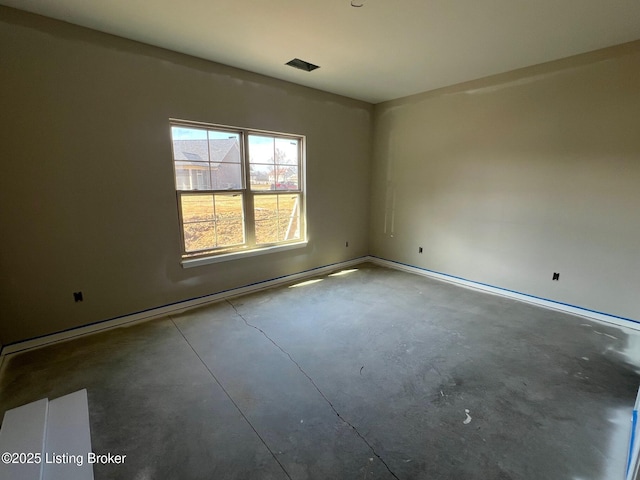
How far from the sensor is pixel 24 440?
62.7 inches

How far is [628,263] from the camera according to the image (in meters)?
2.95

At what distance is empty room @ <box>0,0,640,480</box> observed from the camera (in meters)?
1.70

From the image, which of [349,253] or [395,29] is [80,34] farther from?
[349,253]

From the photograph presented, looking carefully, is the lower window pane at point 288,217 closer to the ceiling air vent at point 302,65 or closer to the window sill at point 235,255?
the window sill at point 235,255

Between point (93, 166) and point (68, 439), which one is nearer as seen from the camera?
point (68, 439)

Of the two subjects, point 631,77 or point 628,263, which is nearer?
point 631,77

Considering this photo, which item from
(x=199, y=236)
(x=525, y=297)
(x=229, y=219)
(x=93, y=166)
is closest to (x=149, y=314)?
(x=199, y=236)

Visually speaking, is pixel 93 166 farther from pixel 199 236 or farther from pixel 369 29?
pixel 369 29

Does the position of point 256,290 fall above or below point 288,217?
below

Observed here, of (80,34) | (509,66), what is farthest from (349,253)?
(80,34)

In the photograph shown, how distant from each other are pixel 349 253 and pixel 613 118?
3.50m

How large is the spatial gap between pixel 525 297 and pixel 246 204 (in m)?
3.56

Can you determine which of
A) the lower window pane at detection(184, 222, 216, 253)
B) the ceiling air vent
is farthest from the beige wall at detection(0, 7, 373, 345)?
the ceiling air vent

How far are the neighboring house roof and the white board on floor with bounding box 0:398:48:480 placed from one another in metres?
2.34
